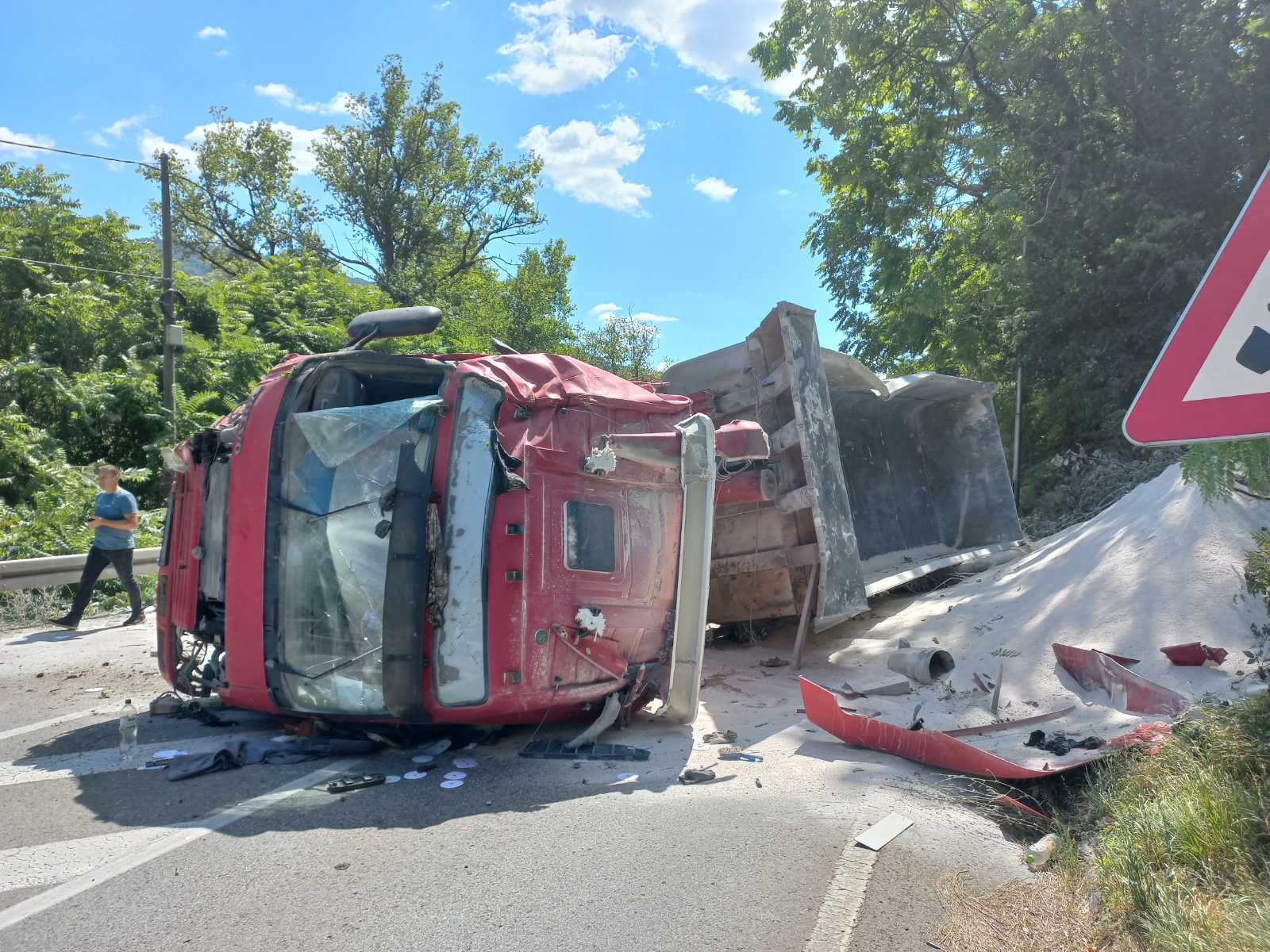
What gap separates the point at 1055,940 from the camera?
8.04 ft

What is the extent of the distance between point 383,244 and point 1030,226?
20.6 metres

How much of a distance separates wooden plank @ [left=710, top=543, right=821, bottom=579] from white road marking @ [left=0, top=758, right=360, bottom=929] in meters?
3.21

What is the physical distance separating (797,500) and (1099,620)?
2.02m

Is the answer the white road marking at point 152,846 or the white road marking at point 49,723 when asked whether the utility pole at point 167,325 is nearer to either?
the white road marking at point 49,723

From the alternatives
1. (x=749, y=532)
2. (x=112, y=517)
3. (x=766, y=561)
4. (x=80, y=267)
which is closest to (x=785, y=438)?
(x=749, y=532)

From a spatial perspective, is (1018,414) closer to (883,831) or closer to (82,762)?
(883,831)

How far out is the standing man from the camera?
8.08 m

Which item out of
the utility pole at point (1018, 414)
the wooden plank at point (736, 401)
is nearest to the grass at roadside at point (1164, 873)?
the wooden plank at point (736, 401)

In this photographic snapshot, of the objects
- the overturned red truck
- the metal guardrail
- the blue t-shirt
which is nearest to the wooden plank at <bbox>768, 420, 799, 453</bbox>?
the overturned red truck

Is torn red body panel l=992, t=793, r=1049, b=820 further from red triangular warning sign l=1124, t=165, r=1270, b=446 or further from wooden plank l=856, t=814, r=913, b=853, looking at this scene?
red triangular warning sign l=1124, t=165, r=1270, b=446

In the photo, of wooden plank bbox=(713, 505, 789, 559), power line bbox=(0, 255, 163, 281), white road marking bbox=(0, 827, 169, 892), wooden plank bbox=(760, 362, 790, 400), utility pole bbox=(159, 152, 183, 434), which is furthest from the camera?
power line bbox=(0, 255, 163, 281)

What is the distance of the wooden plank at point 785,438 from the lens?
6.31 meters

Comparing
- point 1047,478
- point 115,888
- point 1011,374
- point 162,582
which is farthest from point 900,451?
point 115,888

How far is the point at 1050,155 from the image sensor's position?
478 inches
